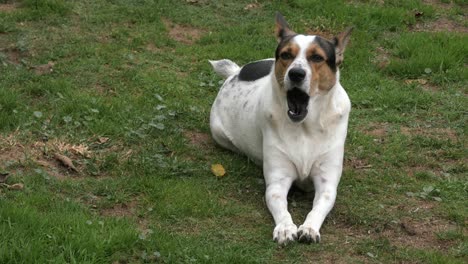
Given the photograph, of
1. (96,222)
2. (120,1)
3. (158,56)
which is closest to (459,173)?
(96,222)

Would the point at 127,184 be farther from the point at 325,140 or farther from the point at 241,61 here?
the point at 241,61

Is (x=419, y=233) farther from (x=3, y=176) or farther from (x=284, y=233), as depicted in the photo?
(x=3, y=176)

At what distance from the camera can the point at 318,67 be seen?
18.5ft

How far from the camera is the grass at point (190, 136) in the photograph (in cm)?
498

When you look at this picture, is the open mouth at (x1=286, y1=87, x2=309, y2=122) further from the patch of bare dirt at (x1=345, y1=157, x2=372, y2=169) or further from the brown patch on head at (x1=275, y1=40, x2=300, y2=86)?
the patch of bare dirt at (x1=345, y1=157, x2=372, y2=169)

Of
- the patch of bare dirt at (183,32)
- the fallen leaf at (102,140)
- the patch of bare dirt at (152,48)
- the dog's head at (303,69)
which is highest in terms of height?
the dog's head at (303,69)

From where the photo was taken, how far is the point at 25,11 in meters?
9.91

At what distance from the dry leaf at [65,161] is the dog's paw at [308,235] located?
76.3 inches

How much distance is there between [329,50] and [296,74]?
1.32ft

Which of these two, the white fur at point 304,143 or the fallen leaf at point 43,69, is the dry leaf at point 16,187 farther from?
the fallen leaf at point 43,69

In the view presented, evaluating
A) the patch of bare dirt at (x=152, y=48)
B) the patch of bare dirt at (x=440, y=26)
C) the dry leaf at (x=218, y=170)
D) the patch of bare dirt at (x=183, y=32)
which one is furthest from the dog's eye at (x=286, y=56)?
the patch of bare dirt at (x=440, y=26)

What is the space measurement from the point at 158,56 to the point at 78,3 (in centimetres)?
196

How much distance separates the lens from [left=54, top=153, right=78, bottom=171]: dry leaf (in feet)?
19.8

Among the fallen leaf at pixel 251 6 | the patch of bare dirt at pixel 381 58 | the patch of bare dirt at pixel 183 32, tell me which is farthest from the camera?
the fallen leaf at pixel 251 6
